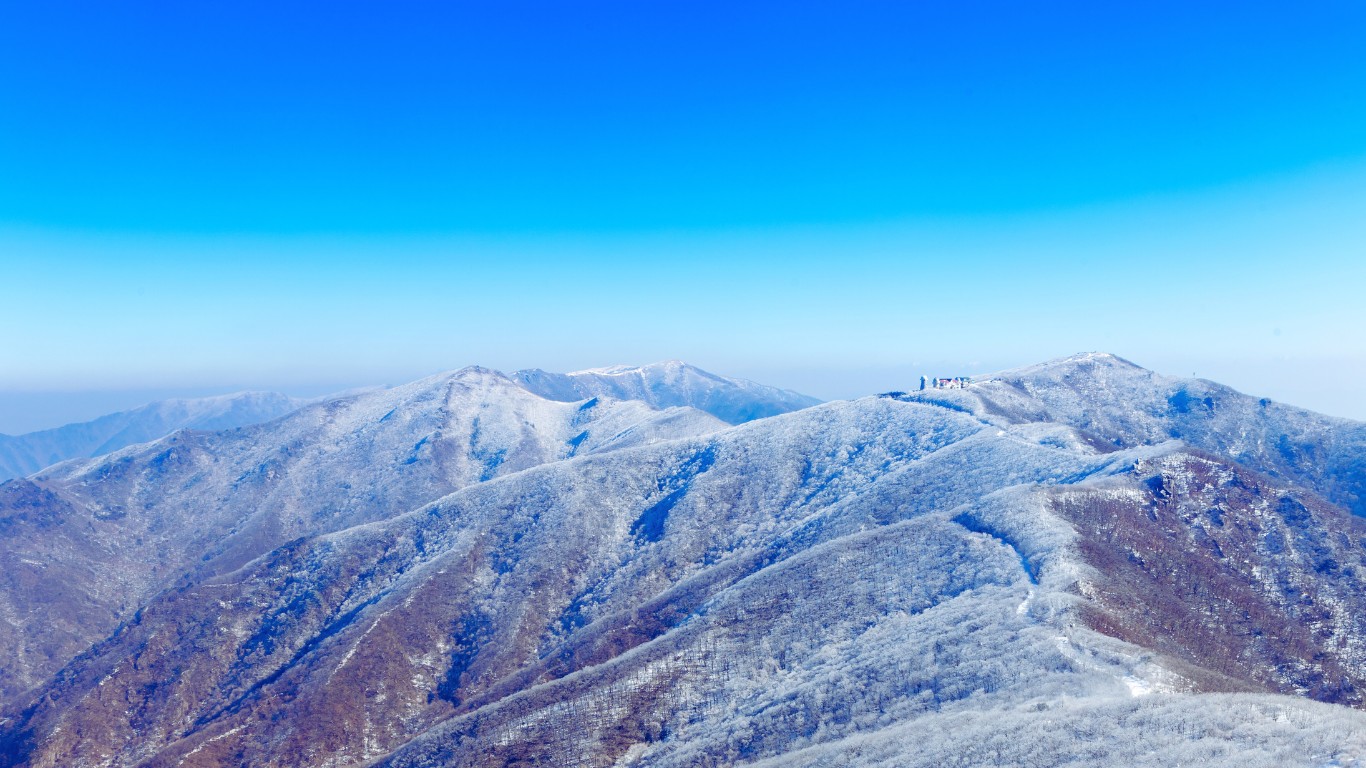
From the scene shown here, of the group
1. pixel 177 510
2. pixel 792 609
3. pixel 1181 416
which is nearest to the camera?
pixel 792 609

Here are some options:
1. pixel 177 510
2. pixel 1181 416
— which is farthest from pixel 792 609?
pixel 177 510

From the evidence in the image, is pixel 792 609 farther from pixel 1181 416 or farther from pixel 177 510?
pixel 177 510

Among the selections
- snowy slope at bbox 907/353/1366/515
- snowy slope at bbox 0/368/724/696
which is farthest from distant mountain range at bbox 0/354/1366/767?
snowy slope at bbox 0/368/724/696

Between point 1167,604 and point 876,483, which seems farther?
point 876,483

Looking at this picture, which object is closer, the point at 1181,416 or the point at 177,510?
the point at 1181,416

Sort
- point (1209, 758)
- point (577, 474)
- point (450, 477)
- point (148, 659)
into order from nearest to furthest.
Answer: point (1209, 758)
point (148, 659)
point (577, 474)
point (450, 477)

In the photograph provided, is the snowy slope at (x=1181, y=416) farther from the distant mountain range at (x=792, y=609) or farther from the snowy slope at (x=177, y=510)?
the snowy slope at (x=177, y=510)

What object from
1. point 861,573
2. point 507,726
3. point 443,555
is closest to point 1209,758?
point 861,573

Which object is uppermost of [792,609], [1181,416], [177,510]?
[1181,416]

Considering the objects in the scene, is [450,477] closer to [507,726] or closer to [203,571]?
[203,571]

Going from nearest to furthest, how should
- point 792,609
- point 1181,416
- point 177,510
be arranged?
point 792,609 → point 1181,416 → point 177,510
